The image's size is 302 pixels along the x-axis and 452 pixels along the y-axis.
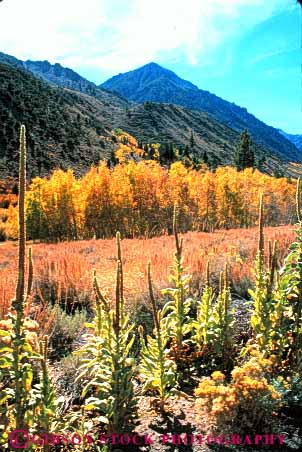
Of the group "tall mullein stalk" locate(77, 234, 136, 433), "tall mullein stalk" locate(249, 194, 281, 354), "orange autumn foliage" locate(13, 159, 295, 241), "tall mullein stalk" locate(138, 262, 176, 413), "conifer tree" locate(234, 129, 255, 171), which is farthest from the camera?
"conifer tree" locate(234, 129, 255, 171)

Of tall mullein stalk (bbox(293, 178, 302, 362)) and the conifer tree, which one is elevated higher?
the conifer tree

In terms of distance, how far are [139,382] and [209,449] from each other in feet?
4.16

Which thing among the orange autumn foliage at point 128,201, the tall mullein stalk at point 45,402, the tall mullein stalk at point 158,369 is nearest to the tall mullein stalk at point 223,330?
the tall mullein stalk at point 158,369

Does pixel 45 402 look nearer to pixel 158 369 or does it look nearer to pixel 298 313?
pixel 158 369

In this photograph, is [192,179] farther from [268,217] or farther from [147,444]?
[147,444]

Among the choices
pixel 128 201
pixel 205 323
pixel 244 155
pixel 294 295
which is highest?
pixel 244 155

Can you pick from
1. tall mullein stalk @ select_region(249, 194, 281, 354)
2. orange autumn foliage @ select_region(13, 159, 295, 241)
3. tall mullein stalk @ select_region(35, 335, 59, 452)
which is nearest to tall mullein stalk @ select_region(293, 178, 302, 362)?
tall mullein stalk @ select_region(249, 194, 281, 354)

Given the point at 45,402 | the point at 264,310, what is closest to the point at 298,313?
the point at 264,310

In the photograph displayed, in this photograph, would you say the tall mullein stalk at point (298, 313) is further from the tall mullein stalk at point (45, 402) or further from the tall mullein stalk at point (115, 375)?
the tall mullein stalk at point (45, 402)

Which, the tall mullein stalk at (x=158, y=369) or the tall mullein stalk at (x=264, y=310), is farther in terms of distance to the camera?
the tall mullein stalk at (x=264, y=310)

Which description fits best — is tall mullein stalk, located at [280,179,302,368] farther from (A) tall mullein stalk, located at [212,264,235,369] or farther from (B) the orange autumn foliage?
(B) the orange autumn foliage

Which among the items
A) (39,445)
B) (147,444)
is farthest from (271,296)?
(39,445)

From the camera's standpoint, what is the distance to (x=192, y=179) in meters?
41.5

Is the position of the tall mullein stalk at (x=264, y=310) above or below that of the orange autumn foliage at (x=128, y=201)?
below
